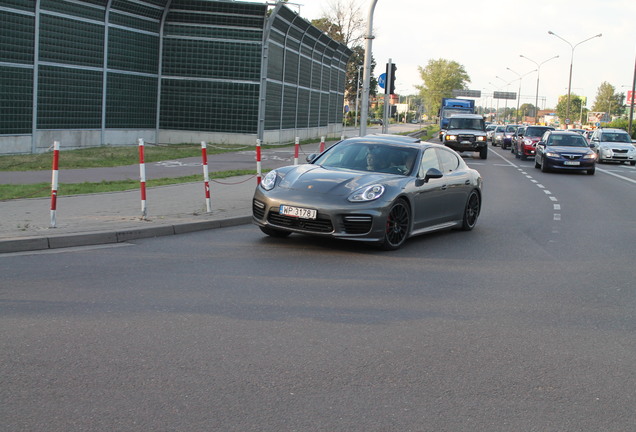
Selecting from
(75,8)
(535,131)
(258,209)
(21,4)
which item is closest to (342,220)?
(258,209)

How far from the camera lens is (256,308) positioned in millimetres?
6637

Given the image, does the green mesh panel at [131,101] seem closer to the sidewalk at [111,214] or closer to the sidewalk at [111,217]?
the sidewalk at [111,214]

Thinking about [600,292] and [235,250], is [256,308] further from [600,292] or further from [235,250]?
[600,292]

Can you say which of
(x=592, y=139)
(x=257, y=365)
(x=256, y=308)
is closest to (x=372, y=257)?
(x=256, y=308)

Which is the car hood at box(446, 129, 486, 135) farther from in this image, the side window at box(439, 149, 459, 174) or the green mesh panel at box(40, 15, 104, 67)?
the side window at box(439, 149, 459, 174)

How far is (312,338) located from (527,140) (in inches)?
1326

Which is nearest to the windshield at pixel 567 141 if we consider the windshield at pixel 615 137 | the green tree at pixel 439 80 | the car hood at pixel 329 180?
the windshield at pixel 615 137

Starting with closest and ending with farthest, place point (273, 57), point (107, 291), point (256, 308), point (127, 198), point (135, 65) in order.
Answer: point (256, 308) < point (107, 291) < point (127, 198) < point (135, 65) < point (273, 57)

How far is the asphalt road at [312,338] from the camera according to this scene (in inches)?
170

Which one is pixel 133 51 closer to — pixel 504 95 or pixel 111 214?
pixel 111 214

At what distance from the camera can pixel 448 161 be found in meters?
12.0

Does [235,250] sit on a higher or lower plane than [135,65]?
lower

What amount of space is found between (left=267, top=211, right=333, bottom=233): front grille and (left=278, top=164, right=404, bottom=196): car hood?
1.26 feet

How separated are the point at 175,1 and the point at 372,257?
2522 cm
